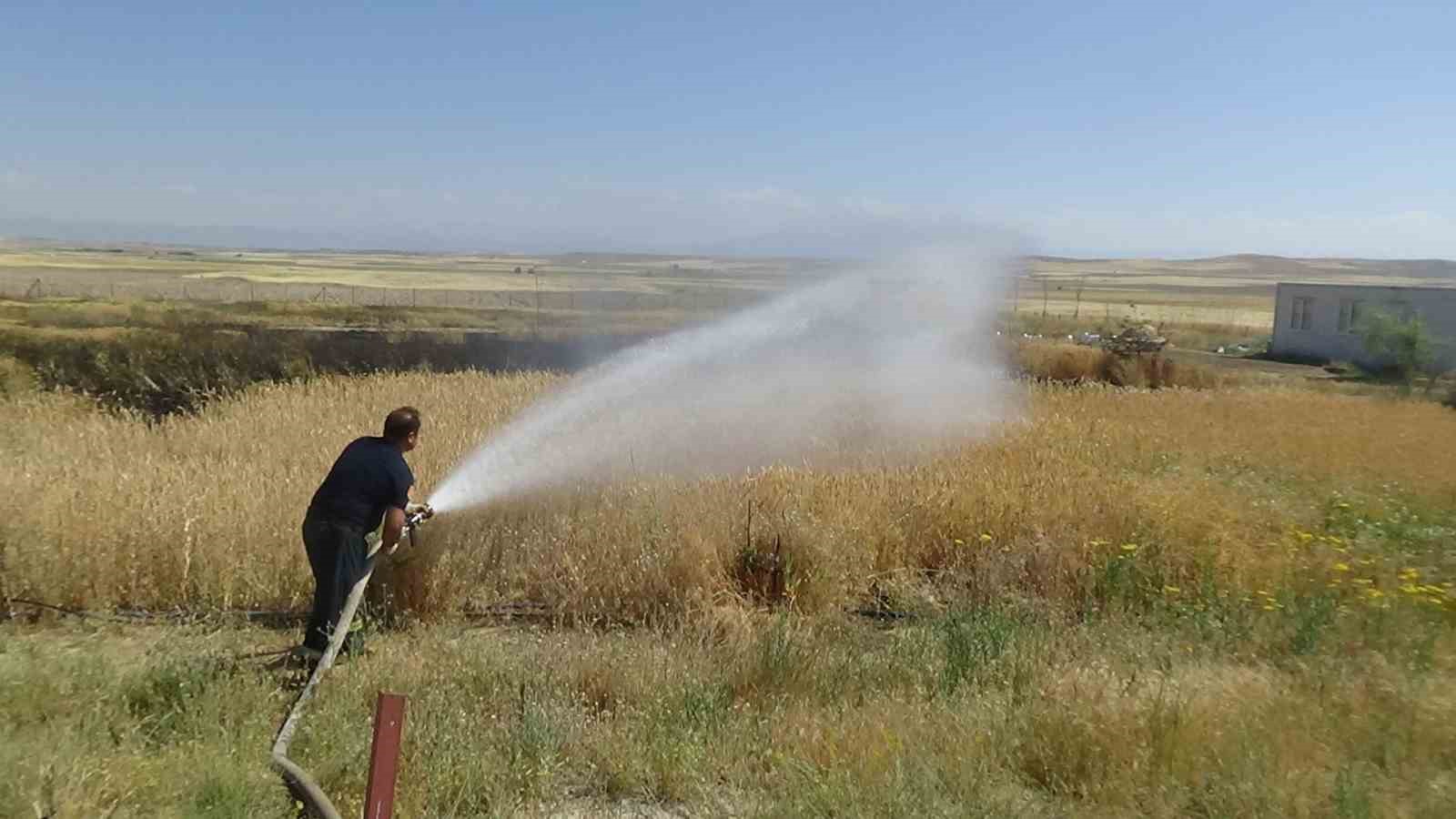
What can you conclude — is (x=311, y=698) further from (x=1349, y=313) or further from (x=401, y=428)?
(x=1349, y=313)

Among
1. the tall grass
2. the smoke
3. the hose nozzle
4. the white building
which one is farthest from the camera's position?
the white building

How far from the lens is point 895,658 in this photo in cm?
649

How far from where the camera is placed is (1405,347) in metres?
35.0

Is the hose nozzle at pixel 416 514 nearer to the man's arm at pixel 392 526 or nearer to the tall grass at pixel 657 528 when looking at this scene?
the man's arm at pixel 392 526

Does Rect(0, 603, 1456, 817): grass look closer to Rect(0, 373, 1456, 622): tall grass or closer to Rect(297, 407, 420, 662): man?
Rect(297, 407, 420, 662): man

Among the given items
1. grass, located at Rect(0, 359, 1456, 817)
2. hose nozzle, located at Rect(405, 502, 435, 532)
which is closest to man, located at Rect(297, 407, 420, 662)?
hose nozzle, located at Rect(405, 502, 435, 532)

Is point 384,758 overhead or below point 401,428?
below

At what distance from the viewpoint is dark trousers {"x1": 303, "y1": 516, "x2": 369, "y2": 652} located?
6.36 m

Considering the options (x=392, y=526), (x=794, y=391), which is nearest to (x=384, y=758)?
(x=392, y=526)

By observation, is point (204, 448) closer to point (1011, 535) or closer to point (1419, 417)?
point (1011, 535)

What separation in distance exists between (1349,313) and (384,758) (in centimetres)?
4945

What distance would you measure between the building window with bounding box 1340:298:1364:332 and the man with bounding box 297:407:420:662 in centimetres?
4566

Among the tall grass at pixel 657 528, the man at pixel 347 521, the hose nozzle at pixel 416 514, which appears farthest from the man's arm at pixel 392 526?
the tall grass at pixel 657 528

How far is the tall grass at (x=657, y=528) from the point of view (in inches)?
303
